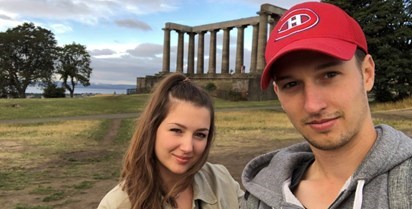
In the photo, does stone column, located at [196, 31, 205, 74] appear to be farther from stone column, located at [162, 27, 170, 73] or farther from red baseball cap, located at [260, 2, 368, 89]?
red baseball cap, located at [260, 2, 368, 89]

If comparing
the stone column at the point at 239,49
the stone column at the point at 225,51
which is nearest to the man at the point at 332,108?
the stone column at the point at 239,49

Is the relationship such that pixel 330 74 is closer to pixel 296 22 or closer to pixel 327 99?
pixel 327 99

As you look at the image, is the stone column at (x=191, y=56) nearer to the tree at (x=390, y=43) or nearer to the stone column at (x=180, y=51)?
the stone column at (x=180, y=51)

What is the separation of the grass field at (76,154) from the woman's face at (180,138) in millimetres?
1496

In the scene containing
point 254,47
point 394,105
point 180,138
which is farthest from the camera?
point 254,47

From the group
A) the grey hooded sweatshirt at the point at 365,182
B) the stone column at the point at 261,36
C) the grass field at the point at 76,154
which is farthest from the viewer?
the stone column at the point at 261,36

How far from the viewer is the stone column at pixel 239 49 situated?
188ft

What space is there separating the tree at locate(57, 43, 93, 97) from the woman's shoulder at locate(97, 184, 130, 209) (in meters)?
62.0

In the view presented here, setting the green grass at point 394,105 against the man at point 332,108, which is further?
the green grass at point 394,105

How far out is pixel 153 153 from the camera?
3.15m

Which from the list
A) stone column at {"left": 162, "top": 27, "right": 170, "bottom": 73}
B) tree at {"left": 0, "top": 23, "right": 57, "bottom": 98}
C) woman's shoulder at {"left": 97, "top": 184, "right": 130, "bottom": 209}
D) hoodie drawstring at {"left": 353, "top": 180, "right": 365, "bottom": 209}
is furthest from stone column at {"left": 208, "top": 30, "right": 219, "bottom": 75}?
hoodie drawstring at {"left": 353, "top": 180, "right": 365, "bottom": 209}

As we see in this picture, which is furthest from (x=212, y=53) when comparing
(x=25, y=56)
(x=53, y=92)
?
(x=25, y=56)

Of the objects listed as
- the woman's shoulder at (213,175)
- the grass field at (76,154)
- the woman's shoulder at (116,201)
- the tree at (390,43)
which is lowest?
the grass field at (76,154)

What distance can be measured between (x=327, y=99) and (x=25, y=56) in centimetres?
6271
